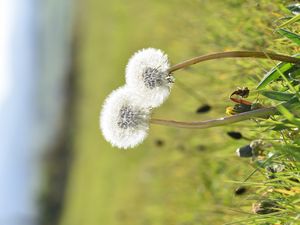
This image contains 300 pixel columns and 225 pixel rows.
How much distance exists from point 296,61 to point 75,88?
9.03 meters

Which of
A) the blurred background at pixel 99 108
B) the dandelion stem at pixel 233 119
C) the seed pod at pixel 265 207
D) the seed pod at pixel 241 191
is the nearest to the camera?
the dandelion stem at pixel 233 119

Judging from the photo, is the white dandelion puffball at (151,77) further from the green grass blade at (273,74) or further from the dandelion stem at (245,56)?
the green grass blade at (273,74)

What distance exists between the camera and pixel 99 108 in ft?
25.9

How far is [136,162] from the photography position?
607 cm

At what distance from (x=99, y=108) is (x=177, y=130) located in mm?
3405

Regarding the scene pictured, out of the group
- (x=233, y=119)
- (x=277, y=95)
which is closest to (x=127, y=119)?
(x=233, y=119)

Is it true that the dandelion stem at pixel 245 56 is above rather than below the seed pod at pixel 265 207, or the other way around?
above

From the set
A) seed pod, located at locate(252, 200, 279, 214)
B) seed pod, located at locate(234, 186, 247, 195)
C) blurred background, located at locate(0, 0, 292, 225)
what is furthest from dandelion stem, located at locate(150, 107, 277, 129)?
seed pod, located at locate(234, 186, 247, 195)

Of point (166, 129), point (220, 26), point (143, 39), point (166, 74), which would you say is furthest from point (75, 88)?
point (166, 74)

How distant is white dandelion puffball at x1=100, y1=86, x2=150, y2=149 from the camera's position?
2076 millimetres

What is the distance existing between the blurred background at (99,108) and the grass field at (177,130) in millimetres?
11

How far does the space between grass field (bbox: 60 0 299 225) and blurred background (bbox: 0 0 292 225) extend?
0.01 m

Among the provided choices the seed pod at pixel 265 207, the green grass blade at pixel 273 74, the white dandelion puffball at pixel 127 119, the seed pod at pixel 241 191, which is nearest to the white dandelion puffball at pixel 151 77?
the white dandelion puffball at pixel 127 119

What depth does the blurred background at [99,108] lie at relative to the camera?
10.6ft
